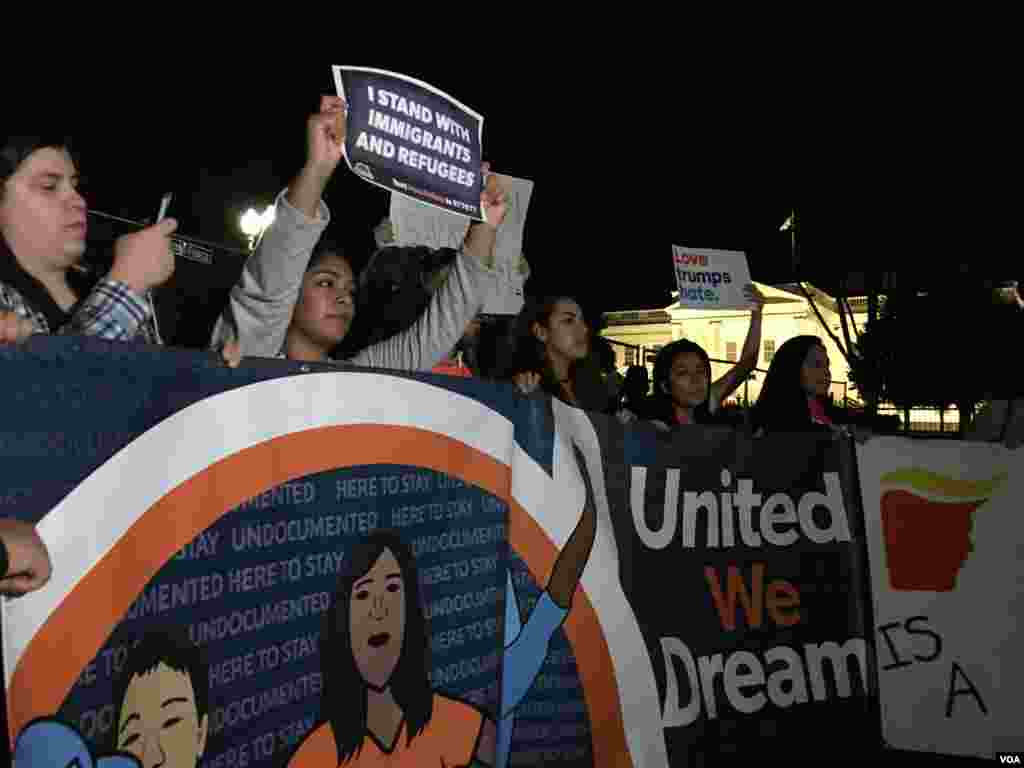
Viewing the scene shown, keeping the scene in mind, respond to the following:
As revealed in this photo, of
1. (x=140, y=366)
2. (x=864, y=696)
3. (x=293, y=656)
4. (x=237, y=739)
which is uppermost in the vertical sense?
(x=140, y=366)

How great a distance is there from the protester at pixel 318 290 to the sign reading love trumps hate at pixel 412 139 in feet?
0.22

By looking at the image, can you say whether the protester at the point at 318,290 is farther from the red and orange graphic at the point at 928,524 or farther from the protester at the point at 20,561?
the red and orange graphic at the point at 928,524

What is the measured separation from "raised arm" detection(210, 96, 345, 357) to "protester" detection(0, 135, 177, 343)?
0.53 metres

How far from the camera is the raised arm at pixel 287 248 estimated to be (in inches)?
116

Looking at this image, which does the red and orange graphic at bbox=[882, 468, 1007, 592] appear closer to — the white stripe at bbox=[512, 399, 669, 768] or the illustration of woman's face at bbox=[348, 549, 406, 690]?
the white stripe at bbox=[512, 399, 669, 768]

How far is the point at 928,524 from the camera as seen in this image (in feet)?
15.2

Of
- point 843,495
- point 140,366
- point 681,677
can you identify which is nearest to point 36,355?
point 140,366

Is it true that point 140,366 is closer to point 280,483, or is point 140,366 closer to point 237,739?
point 280,483

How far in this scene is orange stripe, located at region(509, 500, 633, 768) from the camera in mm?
3322

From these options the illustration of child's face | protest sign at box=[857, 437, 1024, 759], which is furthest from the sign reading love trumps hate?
protest sign at box=[857, 437, 1024, 759]

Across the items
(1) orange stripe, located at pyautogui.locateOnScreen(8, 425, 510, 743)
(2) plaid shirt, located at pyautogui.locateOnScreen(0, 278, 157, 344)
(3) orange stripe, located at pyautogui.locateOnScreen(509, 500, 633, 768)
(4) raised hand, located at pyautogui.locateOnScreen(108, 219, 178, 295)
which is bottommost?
(3) orange stripe, located at pyautogui.locateOnScreen(509, 500, 633, 768)

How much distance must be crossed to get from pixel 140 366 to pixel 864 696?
3.46 meters

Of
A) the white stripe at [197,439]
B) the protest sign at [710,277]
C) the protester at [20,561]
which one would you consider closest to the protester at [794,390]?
the protest sign at [710,277]

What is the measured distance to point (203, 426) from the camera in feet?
7.41
